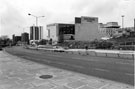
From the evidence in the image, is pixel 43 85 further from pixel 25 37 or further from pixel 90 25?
pixel 25 37

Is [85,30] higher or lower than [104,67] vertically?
higher

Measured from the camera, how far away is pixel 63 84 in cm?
620

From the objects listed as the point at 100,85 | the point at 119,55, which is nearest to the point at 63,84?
the point at 100,85

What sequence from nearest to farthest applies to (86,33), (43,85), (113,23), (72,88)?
1. (72,88)
2. (43,85)
3. (86,33)
4. (113,23)

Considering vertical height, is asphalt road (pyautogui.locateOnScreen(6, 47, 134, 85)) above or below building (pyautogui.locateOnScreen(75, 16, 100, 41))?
below

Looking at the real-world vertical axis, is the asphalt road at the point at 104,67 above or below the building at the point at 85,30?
below

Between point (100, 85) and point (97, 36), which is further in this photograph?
point (97, 36)

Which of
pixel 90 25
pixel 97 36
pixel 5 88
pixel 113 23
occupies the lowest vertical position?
pixel 5 88

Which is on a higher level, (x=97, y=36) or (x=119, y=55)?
(x=97, y=36)

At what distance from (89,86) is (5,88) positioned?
3552 mm

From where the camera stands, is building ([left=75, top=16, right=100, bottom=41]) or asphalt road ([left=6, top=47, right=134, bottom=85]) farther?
building ([left=75, top=16, right=100, bottom=41])

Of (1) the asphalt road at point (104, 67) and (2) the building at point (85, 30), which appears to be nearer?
(1) the asphalt road at point (104, 67)

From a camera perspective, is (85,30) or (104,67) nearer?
(104,67)

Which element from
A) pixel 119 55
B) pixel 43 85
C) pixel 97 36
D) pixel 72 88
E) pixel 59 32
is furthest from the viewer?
pixel 59 32
